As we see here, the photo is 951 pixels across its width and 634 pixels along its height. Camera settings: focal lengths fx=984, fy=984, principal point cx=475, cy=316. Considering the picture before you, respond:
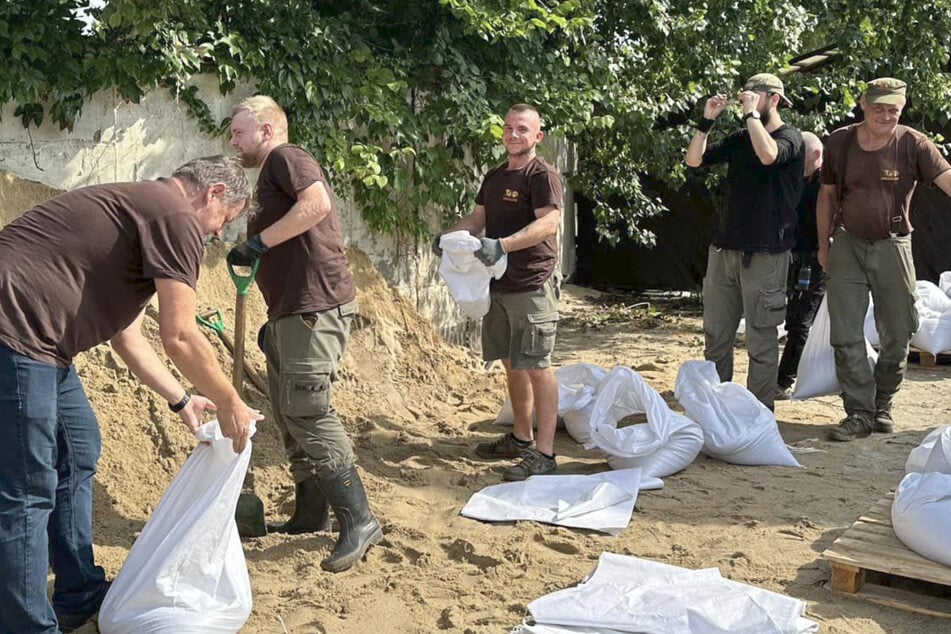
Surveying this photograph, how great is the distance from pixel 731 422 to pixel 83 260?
3.30m

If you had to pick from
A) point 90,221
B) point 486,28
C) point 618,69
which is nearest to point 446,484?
point 90,221

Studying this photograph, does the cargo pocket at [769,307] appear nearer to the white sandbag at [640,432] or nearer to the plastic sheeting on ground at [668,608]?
the white sandbag at [640,432]

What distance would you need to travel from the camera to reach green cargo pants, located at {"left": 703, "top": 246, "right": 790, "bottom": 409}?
17.4ft

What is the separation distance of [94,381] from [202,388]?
6.14 ft

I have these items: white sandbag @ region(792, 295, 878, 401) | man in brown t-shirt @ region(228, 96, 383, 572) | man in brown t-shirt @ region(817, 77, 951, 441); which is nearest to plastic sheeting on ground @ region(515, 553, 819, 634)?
man in brown t-shirt @ region(228, 96, 383, 572)

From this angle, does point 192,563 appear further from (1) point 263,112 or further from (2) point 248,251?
(1) point 263,112

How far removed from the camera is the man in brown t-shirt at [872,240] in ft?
17.0

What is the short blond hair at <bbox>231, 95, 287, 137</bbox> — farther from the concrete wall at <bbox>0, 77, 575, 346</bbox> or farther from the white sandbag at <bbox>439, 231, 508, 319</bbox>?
the concrete wall at <bbox>0, 77, 575, 346</bbox>

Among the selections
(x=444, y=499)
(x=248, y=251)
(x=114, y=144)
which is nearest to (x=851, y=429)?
(x=444, y=499)

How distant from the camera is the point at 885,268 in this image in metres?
5.27

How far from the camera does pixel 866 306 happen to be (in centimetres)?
543

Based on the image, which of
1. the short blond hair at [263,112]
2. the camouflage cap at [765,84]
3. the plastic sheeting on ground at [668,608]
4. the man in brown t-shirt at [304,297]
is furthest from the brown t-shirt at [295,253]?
the camouflage cap at [765,84]

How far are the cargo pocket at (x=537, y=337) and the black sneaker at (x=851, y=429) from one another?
1.86 meters

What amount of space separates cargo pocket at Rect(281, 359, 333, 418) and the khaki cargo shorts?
124cm
